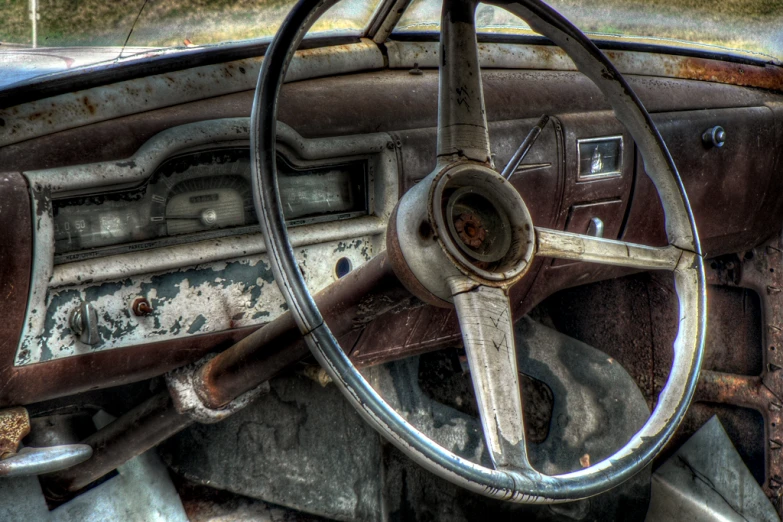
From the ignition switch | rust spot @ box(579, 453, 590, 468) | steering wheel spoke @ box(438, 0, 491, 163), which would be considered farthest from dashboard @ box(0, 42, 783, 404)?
rust spot @ box(579, 453, 590, 468)

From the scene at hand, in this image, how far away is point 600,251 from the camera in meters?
1.27

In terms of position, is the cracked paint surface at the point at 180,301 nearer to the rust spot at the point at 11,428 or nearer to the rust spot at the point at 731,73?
the rust spot at the point at 11,428

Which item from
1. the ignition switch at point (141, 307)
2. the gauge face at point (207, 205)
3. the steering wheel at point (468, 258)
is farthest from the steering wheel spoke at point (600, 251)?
the ignition switch at point (141, 307)

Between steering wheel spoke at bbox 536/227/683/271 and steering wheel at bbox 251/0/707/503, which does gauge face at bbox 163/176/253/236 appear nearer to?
steering wheel at bbox 251/0/707/503

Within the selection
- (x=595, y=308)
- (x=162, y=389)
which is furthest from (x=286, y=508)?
(x=595, y=308)

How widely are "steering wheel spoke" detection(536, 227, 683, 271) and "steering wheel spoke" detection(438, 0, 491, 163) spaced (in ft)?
0.52

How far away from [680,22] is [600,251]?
1318 mm

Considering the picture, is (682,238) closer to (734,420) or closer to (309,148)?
(309,148)

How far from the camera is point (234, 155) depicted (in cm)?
146

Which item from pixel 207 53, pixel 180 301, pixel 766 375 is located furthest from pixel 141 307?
pixel 766 375

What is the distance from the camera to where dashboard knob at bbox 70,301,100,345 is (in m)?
1.34

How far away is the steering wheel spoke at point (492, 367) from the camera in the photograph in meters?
1.09

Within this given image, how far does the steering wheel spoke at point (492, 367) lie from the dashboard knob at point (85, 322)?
649 mm

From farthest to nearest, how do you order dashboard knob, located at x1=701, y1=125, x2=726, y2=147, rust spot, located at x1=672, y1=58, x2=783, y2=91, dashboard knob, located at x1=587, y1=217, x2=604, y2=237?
rust spot, located at x1=672, y1=58, x2=783, y2=91 → dashboard knob, located at x1=701, y1=125, x2=726, y2=147 → dashboard knob, located at x1=587, y1=217, x2=604, y2=237
